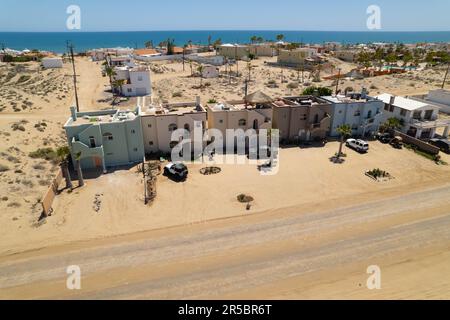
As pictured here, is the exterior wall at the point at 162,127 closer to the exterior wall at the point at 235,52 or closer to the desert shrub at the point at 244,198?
the desert shrub at the point at 244,198

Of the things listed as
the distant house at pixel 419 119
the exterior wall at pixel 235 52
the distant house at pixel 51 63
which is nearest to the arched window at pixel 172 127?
the distant house at pixel 419 119

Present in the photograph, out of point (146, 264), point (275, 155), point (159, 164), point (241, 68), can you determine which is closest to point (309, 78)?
point (241, 68)

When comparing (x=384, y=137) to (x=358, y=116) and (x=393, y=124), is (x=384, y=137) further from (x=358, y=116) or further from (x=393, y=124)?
(x=358, y=116)

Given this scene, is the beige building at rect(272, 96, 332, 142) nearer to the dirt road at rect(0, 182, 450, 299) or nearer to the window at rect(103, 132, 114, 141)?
A: the dirt road at rect(0, 182, 450, 299)

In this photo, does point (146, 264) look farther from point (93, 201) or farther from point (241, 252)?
point (93, 201)

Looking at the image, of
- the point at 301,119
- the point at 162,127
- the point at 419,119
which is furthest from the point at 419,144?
the point at 162,127

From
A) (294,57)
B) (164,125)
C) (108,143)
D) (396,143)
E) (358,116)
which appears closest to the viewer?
(108,143)
